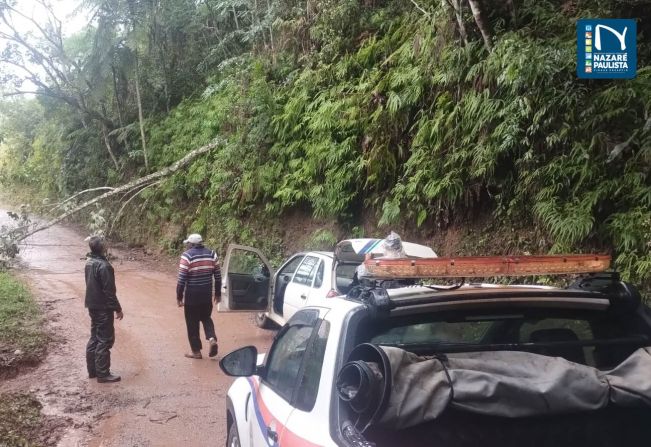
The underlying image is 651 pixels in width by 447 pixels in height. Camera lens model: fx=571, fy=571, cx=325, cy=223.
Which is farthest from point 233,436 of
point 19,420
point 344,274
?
point 344,274

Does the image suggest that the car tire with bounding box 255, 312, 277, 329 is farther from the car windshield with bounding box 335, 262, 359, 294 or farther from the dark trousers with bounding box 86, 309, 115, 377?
the dark trousers with bounding box 86, 309, 115, 377

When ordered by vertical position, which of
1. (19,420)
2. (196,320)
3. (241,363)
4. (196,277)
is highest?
(241,363)

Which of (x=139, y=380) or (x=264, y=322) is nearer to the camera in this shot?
(x=139, y=380)

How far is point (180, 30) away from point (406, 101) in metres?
16.9

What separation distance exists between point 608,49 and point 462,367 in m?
7.03

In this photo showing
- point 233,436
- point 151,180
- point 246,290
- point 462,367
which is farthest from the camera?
point 151,180

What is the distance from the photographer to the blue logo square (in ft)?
26.2

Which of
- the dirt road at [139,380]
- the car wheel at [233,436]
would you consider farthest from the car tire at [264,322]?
the car wheel at [233,436]

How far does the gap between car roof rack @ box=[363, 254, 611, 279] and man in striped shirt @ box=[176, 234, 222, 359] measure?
607 centimetres

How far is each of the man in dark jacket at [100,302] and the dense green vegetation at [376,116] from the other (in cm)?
526

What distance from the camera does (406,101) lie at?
1115cm

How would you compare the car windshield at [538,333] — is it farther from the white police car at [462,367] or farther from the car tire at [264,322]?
the car tire at [264,322]

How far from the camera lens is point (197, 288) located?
27.8ft

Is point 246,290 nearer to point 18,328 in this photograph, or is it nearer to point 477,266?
point 18,328
